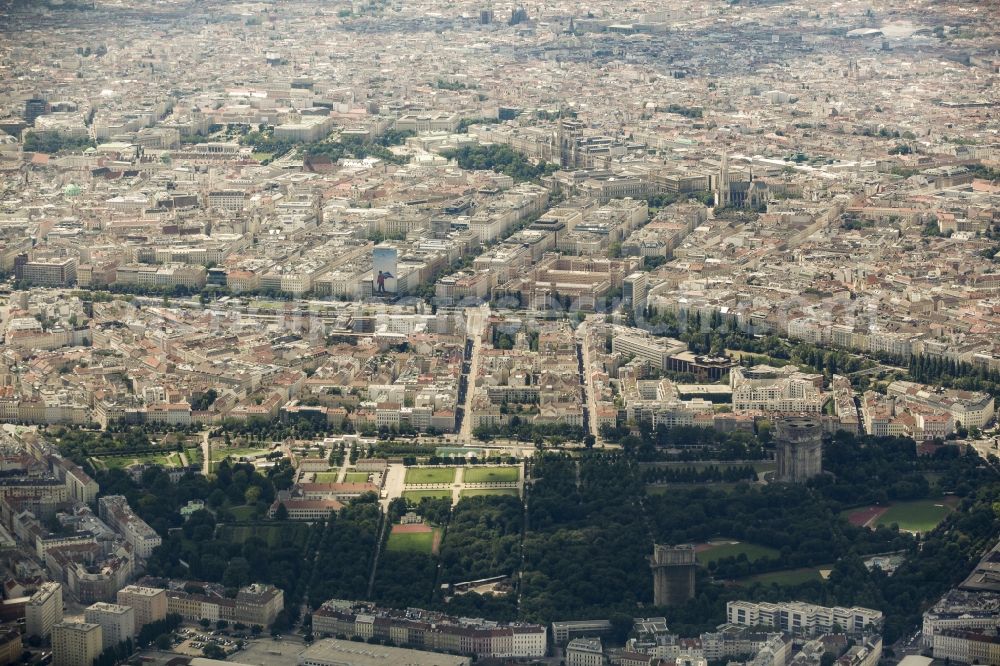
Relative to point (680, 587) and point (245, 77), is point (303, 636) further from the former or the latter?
point (245, 77)

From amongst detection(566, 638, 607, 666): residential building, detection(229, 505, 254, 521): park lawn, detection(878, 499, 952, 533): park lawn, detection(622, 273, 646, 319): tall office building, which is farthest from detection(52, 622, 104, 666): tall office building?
detection(622, 273, 646, 319): tall office building

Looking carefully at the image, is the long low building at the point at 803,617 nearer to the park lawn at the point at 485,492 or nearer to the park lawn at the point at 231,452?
the park lawn at the point at 485,492

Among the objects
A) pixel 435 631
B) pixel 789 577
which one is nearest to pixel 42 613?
pixel 435 631

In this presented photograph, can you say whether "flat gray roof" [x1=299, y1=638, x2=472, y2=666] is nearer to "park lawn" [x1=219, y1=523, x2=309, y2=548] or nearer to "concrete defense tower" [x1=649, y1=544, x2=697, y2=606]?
"concrete defense tower" [x1=649, y1=544, x2=697, y2=606]

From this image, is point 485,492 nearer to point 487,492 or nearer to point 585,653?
point 487,492

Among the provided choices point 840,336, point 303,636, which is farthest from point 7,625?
point 840,336

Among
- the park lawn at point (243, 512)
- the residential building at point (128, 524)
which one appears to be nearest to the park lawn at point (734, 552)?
the park lawn at point (243, 512)

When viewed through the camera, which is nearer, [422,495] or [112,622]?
[112,622]
